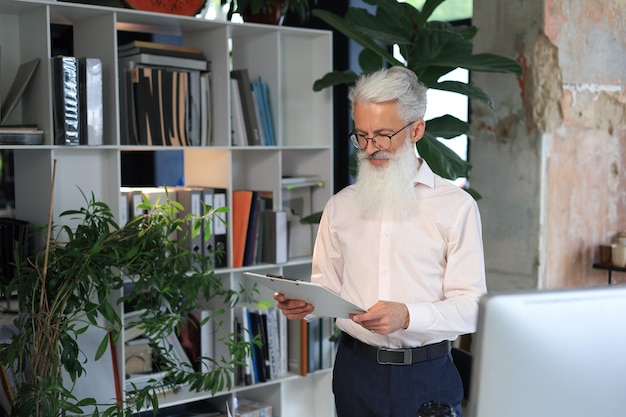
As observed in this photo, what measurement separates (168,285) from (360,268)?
0.86 metres

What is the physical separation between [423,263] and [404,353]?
0.25 metres

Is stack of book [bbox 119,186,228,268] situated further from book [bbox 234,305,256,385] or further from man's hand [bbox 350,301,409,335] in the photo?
man's hand [bbox 350,301,409,335]

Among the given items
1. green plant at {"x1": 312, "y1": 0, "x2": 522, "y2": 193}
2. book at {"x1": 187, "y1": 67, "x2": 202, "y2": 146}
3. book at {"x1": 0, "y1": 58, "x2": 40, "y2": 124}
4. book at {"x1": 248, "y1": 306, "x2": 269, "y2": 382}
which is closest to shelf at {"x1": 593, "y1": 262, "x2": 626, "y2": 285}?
green plant at {"x1": 312, "y1": 0, "x2": 522, "y2": 193}

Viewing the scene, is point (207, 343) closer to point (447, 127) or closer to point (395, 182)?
point (447, 127)

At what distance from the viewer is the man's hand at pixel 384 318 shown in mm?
1972

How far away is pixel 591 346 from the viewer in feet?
3.38

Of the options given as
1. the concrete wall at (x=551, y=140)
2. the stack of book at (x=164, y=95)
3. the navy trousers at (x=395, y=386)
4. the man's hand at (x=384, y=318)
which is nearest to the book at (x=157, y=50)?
the stack of book at (x=164, y=95)

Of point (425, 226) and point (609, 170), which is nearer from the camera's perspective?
point (425, 226)

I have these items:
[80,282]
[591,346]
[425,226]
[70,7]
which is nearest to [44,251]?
[80,282]

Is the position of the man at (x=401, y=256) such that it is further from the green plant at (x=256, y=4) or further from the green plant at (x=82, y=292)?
the green plant at (x=256, y=4)

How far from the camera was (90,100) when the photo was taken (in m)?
2.98

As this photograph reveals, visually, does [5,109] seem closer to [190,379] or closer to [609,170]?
[190,379]

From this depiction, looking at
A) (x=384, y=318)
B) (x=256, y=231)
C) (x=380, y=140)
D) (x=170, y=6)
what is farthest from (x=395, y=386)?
(x=170, y=6)

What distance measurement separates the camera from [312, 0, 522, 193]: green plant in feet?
10.2
